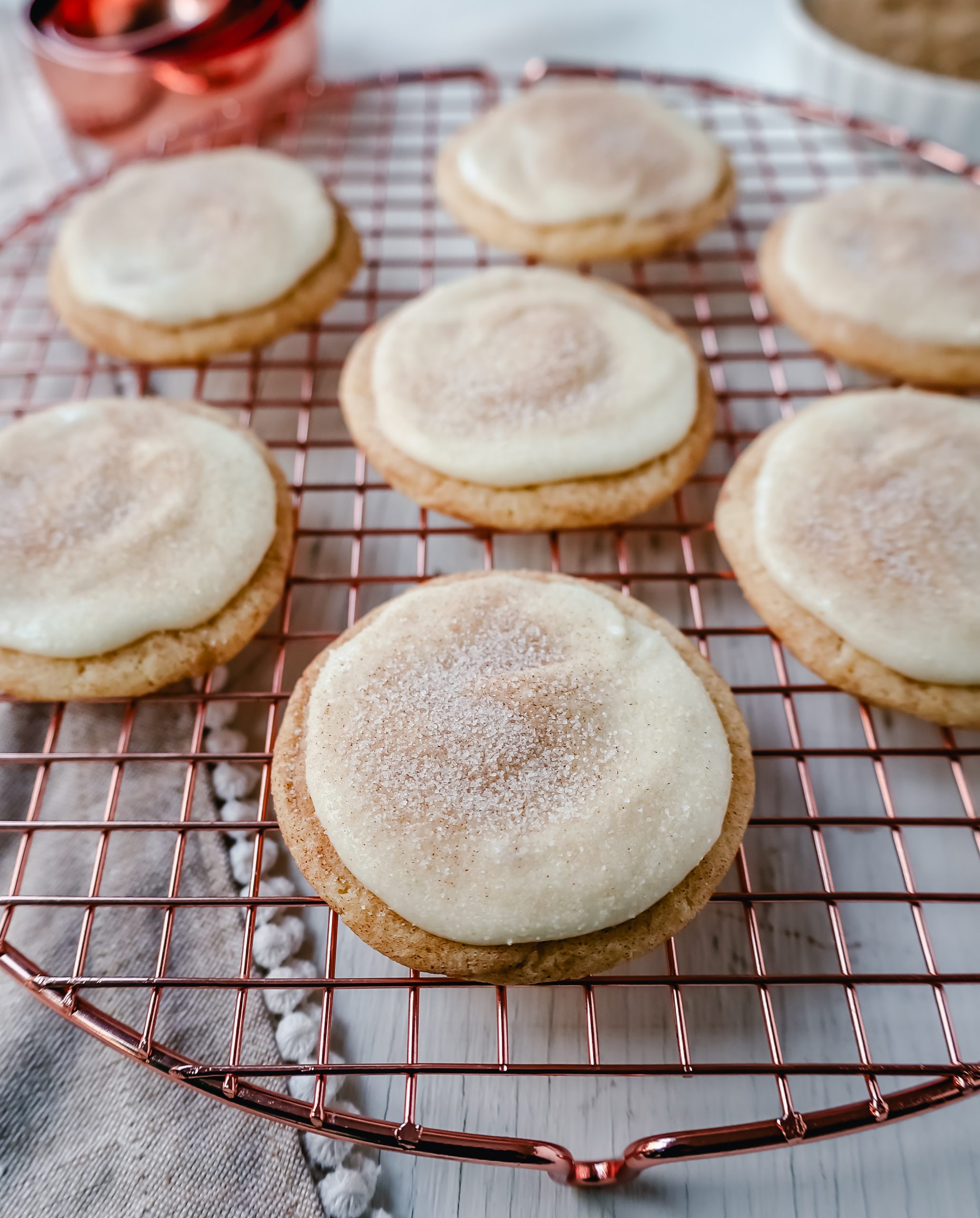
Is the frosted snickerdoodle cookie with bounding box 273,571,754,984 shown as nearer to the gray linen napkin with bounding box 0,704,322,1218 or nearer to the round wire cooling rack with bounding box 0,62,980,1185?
the round wire cooling rack with bounding box 0,62,980,1185

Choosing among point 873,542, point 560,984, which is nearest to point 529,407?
point 873,542

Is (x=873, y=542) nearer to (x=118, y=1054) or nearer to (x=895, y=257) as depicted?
(x=895, y=257)

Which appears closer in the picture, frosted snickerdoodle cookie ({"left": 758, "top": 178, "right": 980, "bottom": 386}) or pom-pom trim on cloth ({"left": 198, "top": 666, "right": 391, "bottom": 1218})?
pom-pom trim on cloth ({"left": 198, "top": 666, "right": 391, "bottom": 1218})

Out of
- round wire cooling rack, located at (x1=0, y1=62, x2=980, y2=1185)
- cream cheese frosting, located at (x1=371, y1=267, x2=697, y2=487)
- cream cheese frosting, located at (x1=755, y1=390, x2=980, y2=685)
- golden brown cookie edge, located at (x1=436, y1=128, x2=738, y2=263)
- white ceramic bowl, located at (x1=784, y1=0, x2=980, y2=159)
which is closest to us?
round wire cooling rack, located at (x1=0, y1=62, x2=980, y2=1185)

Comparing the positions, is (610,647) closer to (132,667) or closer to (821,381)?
(132,667)

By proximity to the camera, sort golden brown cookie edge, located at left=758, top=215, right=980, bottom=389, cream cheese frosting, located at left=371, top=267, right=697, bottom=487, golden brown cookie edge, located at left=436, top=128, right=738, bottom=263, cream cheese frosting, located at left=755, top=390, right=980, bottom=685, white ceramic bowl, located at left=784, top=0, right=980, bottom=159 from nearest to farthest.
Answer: cream cheese frosting, located at left=755, top=390, right=980, bottom=685 → cream cheese frosting, located at left=371, top=267, right=697, bottom=487 → golden brown cookie edge, located at left=758, top=215, right=980, bottom=389 → golden brown cookie edge, located at left=436, top=128, right=738, bottom=263 → white ceramic bowl, located at left=784, top=0, right=980, bottom=159

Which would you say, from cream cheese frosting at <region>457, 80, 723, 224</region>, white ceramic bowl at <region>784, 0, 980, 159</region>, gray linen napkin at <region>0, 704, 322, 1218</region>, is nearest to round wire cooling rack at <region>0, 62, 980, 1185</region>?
gray linen napkin at <region>0, 704, 322, 1218</region>

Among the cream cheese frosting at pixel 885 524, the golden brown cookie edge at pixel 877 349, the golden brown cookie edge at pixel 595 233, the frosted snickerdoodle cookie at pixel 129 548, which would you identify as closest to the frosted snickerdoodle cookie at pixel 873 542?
the cream cheese frosting at pixel 885 524
